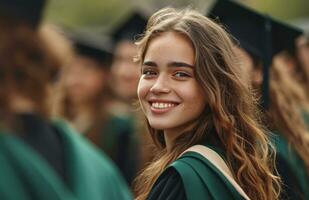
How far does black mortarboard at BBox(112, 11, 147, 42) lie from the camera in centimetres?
943

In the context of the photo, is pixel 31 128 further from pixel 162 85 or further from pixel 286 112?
pixel 286 112

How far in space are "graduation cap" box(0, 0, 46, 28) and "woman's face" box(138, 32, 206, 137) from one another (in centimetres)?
52

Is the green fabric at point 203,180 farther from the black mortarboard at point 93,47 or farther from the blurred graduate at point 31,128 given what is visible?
the black mortarboard at point 93,47

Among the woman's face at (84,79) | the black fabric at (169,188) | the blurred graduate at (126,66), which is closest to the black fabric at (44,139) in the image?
the black fabric at (169,188)

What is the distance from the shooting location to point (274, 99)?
512 cm

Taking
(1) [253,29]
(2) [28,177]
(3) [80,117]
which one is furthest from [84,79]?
(2) [28,177]

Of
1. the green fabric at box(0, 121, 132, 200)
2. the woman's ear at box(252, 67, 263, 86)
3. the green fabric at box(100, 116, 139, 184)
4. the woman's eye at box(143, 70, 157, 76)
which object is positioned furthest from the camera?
the green fabric at box(100, 116, 139, 184)

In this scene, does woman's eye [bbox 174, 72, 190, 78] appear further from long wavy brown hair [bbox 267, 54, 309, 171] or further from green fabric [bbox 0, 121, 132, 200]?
long wavy brown hair [bbox 267, 54, 309, 171]

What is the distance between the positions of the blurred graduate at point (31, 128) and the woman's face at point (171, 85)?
38 centimetres

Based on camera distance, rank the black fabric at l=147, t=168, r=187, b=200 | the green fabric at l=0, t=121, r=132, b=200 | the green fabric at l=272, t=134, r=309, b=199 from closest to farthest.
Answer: the green fabric at l=0, t=121, r=132, b=200, the black fabric at l=147, t=168, r=187, b=200, the green fabric at l=272, t=134, r=309, b=199

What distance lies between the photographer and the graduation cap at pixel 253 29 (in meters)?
5.00

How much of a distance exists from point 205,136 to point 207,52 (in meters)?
0.36

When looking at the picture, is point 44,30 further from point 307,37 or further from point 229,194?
point 307,37

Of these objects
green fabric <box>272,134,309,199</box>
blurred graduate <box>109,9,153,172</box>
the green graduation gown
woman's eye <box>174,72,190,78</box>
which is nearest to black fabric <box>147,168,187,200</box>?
the green graduation gown
